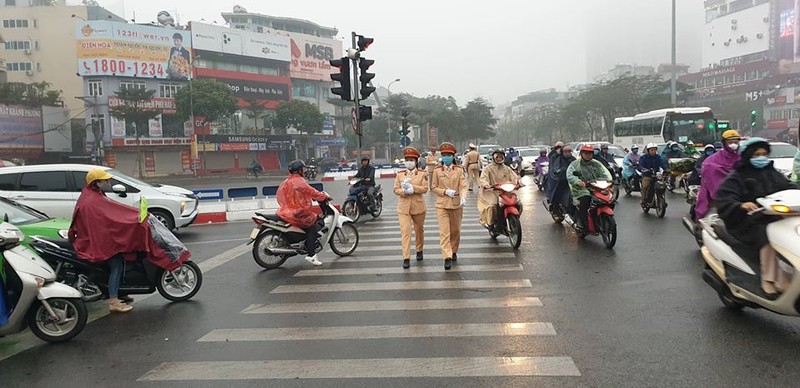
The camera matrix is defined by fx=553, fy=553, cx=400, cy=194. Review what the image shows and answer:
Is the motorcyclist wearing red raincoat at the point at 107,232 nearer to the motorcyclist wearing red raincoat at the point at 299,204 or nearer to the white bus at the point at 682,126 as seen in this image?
the motorcyclist wearing red raincoat at the point at 299,204

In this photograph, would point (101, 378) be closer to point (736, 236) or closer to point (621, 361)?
point (621, 361)

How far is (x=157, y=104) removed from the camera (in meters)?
50.3

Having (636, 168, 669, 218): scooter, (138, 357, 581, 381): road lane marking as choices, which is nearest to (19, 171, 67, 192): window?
(138, 357, 581, 381): road lane marking

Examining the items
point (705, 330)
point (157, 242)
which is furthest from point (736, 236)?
point (157, 242)

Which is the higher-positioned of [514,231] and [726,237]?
[726,237]

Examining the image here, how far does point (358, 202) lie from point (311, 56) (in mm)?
60556

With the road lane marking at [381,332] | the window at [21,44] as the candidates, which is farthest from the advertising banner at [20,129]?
the road lane marking at [381,332]

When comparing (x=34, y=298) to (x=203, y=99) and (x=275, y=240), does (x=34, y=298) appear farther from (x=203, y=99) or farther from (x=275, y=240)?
(x=203, y=99)

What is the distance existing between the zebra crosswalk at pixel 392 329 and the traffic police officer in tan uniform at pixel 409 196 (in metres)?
0.42

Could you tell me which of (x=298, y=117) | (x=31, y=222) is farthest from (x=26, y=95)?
(x=31, y=222)

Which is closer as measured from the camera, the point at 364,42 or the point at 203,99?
the point at 364,42

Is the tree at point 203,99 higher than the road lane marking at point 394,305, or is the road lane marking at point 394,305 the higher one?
the tree at point 203,99

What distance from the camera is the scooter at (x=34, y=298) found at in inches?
182

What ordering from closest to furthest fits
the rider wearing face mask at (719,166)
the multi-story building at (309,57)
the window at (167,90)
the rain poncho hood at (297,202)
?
the rider wearing face mask at (719,166), the rain poncho hood at (297,202), the window at (167,90), the multi-story building at (309,57)
